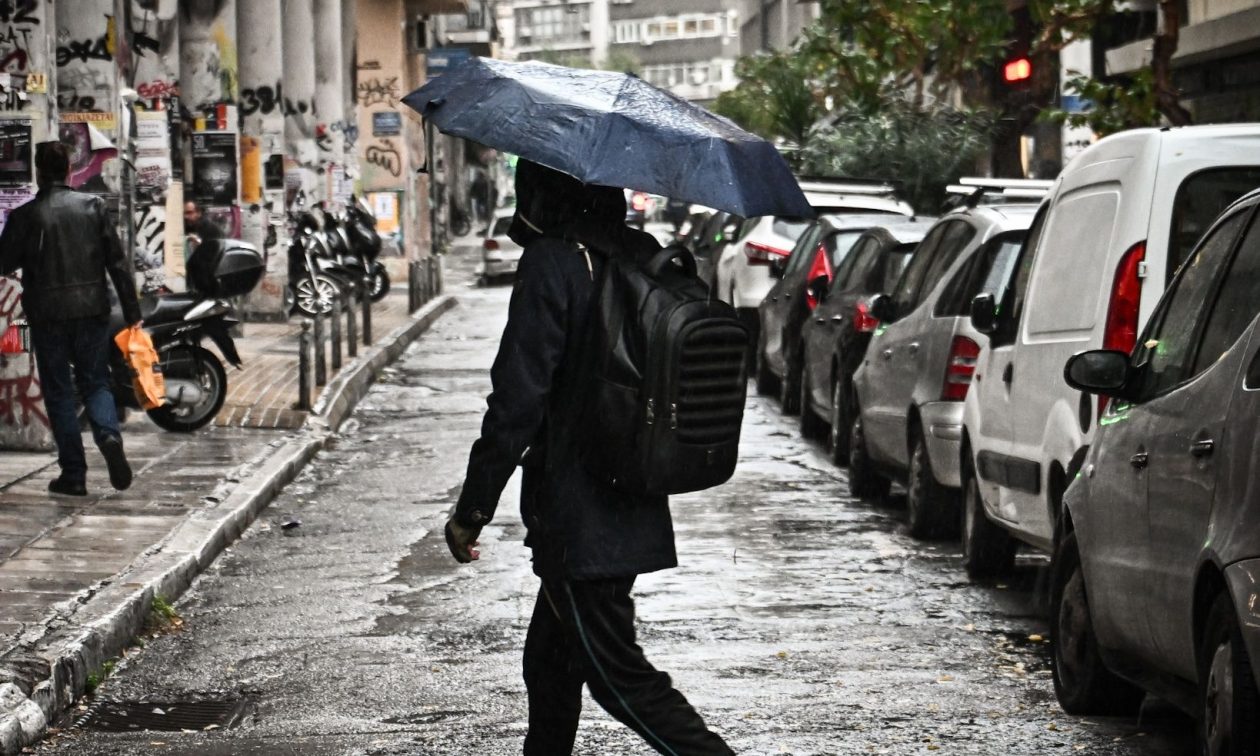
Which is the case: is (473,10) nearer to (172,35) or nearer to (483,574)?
(172,35)

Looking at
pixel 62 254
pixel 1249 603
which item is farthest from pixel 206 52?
pixel 1249 603

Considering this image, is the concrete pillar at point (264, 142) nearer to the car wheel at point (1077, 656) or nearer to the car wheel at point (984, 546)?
the car wheel at point (984, 546)

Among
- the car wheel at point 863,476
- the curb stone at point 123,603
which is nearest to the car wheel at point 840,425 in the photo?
the car wheel at point 863,476

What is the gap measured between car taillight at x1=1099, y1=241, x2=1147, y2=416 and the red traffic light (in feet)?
44.8

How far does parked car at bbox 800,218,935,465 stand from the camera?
14.0 metres

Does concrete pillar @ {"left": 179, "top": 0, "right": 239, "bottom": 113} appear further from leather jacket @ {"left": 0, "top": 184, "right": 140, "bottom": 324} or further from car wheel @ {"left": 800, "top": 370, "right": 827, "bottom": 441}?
leather jacket @ {"left": 0, "top": 184, "right": 140, "bottom": 324}

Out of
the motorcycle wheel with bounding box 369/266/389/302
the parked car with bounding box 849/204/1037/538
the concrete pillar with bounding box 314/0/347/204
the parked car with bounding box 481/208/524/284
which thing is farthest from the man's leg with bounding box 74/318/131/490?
the parked car with bounding box 481/208/524/284

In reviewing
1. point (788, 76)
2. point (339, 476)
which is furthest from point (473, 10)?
point (339, 476)

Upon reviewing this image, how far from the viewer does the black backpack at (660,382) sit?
16.8 ft

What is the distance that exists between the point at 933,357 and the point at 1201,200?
3.46 meters

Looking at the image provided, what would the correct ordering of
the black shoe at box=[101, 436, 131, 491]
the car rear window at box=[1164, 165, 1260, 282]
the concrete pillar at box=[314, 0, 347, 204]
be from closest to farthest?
1. the car rear window at box=[1164, 165, 1260, 282]
2. the black shoe at box=[101, 436, 131, 491]
3. the concrete pillar at box=[314, 0, 347, 204]

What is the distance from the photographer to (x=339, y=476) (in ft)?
46.9

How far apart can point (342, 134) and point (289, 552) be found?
22914 mm

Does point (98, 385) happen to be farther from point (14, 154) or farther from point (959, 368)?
point (959, 368)
